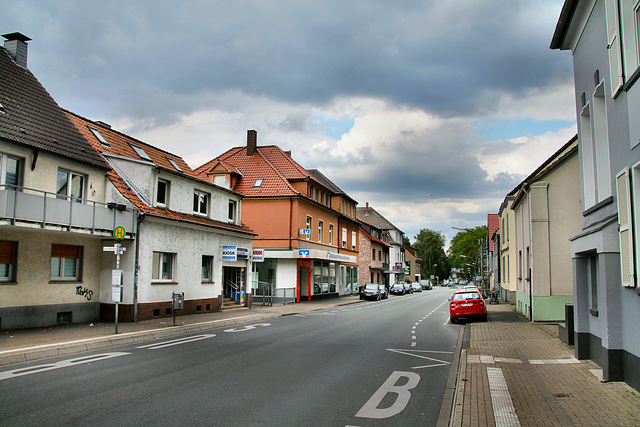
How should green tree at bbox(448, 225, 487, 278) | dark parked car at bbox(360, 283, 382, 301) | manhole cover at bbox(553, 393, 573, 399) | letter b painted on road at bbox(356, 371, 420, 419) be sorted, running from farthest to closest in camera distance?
green tree at bbox(448, 225, 487, 278), dark parked car at bbox(360, 283, 382, 301), manhole cover at bbox(553, 393, 573, 399), letter b painted on road at bbox(356, 371, 420, 419)

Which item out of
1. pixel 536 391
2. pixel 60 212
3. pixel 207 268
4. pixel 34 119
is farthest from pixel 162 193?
pixel 536 391

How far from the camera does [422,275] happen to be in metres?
126

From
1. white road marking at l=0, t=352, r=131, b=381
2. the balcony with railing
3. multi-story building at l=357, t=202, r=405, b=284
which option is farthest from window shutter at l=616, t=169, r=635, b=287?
multi-story building at l=357, t=202, r=405, b=284

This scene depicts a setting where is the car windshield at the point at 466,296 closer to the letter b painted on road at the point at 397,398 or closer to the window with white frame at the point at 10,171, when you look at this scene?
the letter b painted on road at the point at 397,398

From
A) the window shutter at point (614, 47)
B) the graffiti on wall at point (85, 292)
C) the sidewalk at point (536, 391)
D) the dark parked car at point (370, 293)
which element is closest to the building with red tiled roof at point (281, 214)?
the dark parked car at point (370, 293)

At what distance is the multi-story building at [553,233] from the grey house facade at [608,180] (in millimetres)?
8088

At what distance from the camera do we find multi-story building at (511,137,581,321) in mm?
18359

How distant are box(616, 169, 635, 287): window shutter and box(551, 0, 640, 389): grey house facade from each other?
0.02m

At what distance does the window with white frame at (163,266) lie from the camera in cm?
1955

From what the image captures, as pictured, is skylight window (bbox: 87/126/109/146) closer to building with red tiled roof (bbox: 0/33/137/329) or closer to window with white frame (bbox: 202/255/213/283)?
building with red tiled roof (bbox: 0/33/137/329)

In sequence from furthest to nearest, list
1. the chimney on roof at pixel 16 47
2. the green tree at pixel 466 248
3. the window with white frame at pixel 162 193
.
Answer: the green tree at pixel 466 248, the window with white frame at pixel 162 193, the chimney on roof at pixel 16 47

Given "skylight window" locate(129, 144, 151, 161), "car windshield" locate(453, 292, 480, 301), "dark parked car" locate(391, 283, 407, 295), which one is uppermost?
"skylight window" locate(129, 144, 151, 161)

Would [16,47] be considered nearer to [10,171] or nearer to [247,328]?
[10,171]

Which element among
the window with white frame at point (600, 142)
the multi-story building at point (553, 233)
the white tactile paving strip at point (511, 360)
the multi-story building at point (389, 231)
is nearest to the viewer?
the window with white frame at point (600, 142)
